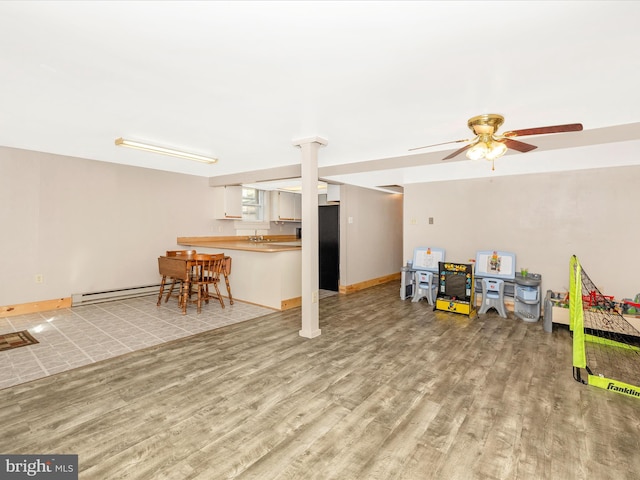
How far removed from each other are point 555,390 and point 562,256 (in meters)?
2.80

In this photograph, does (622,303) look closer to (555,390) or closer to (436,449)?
(555,390)

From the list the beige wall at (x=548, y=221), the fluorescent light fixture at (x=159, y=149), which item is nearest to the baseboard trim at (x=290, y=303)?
the fluorescent light fixture at (x=159, y=149)

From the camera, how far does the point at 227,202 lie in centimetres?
670

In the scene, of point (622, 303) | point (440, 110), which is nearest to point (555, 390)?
point (622, 303)

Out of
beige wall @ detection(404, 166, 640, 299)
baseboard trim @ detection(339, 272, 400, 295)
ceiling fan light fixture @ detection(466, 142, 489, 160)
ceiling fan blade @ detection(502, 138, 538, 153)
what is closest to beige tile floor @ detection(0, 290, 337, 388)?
baseboard trim @ detection(339, 272, 400, 295)

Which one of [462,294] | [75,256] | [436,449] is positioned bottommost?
[436,449]

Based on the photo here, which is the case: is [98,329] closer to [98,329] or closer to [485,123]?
[98,329]

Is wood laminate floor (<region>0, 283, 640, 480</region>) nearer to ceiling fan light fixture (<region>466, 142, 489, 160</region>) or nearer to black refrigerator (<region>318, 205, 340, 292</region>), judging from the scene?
ceiling fan light fixture (<region>466, 142, 489, 160</region>)

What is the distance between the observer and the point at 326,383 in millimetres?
2594

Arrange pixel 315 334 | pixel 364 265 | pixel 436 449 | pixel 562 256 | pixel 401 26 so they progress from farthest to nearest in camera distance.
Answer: pixel 364 265, pixel 562 256, pixel 315 334, pixel 436 449, pixel 401 26

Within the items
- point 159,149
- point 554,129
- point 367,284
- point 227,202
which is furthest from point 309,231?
point 227,202

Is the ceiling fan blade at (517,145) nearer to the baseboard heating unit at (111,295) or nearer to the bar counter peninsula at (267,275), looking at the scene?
the bar counter peninsula at (267,275)

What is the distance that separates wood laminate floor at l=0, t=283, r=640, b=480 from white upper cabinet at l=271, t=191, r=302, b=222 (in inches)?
186

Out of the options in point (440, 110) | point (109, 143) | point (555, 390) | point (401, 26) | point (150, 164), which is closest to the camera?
point (401, 26)
